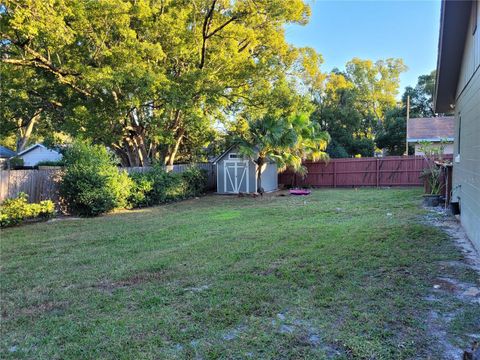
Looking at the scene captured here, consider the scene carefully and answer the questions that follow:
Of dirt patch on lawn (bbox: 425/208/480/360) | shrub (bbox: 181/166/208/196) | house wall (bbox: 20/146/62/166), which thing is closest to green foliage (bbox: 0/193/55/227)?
shrub (bbox: 181/166/208/196)

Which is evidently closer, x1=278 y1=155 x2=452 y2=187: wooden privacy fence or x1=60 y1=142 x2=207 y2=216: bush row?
x1=60 y1=142 x2=207 y2=216: bush row

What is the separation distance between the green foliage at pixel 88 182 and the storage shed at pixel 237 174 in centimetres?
680

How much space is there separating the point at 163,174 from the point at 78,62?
4811 mm

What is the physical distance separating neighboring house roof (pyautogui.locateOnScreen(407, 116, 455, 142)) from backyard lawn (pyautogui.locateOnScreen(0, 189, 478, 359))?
16.5 m

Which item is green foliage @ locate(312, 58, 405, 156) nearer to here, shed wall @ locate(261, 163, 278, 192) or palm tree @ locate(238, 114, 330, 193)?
shed wall @ locate(261, 163, 278, 192)

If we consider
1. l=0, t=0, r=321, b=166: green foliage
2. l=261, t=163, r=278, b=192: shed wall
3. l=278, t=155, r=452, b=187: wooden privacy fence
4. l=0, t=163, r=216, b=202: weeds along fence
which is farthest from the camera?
l=278, t=155, r=452, b=187: wooden privacy fence

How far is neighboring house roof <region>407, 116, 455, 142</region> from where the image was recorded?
21.6 metres

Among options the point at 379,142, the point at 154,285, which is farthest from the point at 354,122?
the point at 154,285

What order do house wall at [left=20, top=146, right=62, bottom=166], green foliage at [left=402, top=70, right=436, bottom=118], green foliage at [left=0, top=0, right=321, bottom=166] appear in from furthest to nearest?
1. house wall at [left=20, top=146, right=62, bottom=166]
2. green foliage at [left=402, top=70, right=436, bottom=118]
3. green foliage at [left=0, top=0, right=321, bottom=166]

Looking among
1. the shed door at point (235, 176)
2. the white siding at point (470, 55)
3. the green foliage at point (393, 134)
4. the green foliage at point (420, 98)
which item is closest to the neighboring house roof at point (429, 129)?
the green foliage at point (393, 134)

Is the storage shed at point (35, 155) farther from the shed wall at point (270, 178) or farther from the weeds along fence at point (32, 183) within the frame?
the weeds along fence at point (32, 183)

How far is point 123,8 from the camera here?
37.2ft

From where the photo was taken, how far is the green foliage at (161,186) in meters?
12.4

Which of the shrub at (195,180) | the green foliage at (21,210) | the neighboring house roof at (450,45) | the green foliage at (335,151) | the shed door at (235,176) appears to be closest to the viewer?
the neighboring house roof at (450,45)
